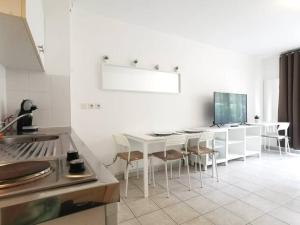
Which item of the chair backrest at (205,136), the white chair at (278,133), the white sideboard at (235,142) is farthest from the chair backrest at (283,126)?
the chair backrest at (205,136)

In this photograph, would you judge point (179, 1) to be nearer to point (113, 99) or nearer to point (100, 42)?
point (100, 42)

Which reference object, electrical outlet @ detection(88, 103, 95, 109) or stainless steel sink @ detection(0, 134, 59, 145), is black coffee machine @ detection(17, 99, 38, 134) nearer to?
stainless steel sink @ detection(0, 134, 59, 145)

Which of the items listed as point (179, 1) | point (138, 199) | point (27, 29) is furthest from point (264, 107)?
point (27, 29)

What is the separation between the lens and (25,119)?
1836 mm

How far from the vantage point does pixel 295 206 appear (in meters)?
2.13

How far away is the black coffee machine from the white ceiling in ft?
5.02

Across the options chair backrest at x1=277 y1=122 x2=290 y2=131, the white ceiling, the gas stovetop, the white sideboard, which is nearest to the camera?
the gas stovetop

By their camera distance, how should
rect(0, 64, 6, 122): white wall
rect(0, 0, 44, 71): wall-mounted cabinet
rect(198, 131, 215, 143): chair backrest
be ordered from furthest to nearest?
rect(198, 131, 215, 143): chair backrest, rect(0, 64, 6, 122): white wall, rect(0, 0, 44, 71): wall-mounted cabinet

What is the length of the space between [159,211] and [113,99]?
67.3 inches

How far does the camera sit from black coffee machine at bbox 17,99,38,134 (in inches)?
71.0

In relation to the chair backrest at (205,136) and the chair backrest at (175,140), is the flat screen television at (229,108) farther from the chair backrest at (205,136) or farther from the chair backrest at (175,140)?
the chair backrest at (175,140)

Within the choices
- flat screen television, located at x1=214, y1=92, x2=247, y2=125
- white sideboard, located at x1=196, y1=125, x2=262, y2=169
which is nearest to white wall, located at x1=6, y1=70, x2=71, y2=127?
white sideboard, located at x1=196, y1=125, x2=262, y2=169

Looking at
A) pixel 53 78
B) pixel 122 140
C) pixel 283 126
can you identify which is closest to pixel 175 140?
pixel 122 140

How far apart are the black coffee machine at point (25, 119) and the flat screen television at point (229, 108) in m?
3.07
